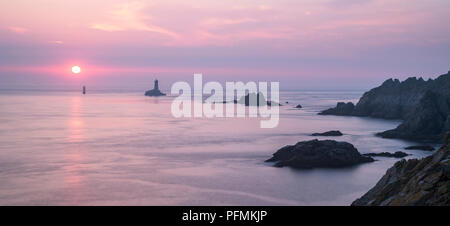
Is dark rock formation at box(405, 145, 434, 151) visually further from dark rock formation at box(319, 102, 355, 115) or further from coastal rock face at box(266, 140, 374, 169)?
dark rock formation at box(319, 102, 355, 115)

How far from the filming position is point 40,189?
137 feet

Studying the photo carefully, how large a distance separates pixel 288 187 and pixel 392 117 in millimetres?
87649

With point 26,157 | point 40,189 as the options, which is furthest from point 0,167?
point 40,189

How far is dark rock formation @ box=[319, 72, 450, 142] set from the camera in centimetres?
7856

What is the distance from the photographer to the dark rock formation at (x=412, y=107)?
258 feet

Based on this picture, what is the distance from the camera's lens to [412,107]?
117125mm

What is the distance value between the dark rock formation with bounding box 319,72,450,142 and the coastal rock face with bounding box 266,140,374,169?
26.9 meters

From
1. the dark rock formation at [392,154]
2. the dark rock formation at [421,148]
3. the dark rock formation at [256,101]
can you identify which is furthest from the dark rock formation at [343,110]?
the dark rock formation at [392,154]

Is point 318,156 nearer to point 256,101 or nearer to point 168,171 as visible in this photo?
point 168,171

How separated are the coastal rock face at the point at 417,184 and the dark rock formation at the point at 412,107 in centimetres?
6164

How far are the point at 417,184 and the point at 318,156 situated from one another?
38280 mm

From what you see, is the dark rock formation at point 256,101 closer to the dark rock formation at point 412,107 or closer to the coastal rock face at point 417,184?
the dark rock formation at point 412,107
